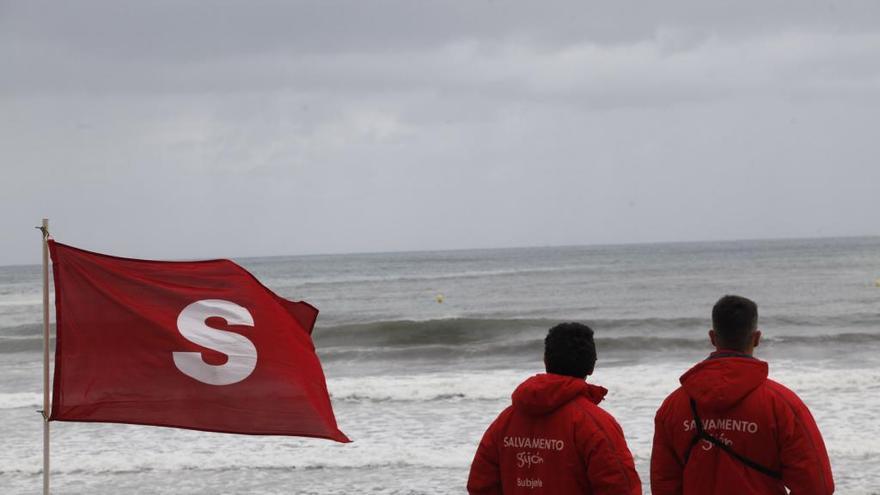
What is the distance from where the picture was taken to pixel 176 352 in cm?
521

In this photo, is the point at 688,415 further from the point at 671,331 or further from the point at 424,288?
the point at 424,288

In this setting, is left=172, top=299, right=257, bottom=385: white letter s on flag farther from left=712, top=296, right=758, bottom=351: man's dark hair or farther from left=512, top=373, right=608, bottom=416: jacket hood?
left=712, top=296, right=758, bottom=351: man's dark hair

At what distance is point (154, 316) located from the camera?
17.1ft

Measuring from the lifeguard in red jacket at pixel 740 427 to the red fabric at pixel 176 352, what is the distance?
85.2 inches

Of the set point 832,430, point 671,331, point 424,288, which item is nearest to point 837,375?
point 832,430

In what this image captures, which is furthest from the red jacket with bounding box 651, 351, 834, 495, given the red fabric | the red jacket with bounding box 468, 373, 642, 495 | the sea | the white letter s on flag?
the sea

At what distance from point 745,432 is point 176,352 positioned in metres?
3.00

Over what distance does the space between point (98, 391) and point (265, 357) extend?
0.85 metres

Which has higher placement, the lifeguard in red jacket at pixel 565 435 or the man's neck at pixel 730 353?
the man's neck at pixel 730 353

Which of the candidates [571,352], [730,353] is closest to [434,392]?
[571,352]

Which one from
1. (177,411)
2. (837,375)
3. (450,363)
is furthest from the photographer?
(450,363)

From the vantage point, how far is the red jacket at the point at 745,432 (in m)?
3.24

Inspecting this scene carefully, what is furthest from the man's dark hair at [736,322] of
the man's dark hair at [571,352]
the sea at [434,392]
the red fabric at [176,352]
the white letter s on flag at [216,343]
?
the sea at [434,392]

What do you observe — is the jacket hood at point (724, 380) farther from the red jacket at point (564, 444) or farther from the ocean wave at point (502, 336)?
the ocean wave at point (502, 336)
